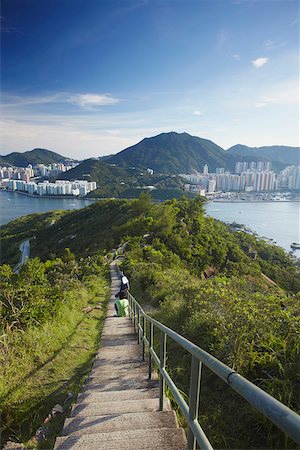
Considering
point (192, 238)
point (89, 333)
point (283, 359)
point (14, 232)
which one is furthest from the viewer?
point (14, 232)

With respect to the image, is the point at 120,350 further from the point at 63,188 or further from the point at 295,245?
the point at 63,188

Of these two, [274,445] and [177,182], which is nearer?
[274,445]

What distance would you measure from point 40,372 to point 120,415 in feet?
5.05

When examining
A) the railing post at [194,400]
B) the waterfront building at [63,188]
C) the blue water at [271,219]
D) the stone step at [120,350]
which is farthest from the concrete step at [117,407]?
the waterfront building at [63,188]

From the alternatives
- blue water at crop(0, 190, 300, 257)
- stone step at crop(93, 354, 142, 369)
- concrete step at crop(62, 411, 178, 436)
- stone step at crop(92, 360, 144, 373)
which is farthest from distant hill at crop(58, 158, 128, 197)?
concrete step at crop(62, 411, 178, 436)

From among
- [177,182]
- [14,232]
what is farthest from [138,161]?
[14,232]

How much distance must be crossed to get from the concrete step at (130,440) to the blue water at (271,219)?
57.8 m

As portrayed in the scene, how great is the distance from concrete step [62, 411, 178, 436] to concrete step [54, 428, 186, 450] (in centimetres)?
11

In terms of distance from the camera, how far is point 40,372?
3158 millimetres

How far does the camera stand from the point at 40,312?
12.9 feet

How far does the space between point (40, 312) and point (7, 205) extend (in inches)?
4409

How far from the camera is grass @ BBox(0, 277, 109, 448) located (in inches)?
94.4

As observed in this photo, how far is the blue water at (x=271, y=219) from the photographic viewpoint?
64250 mm

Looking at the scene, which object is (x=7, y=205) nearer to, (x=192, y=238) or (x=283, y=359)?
(x=192, y=238)
